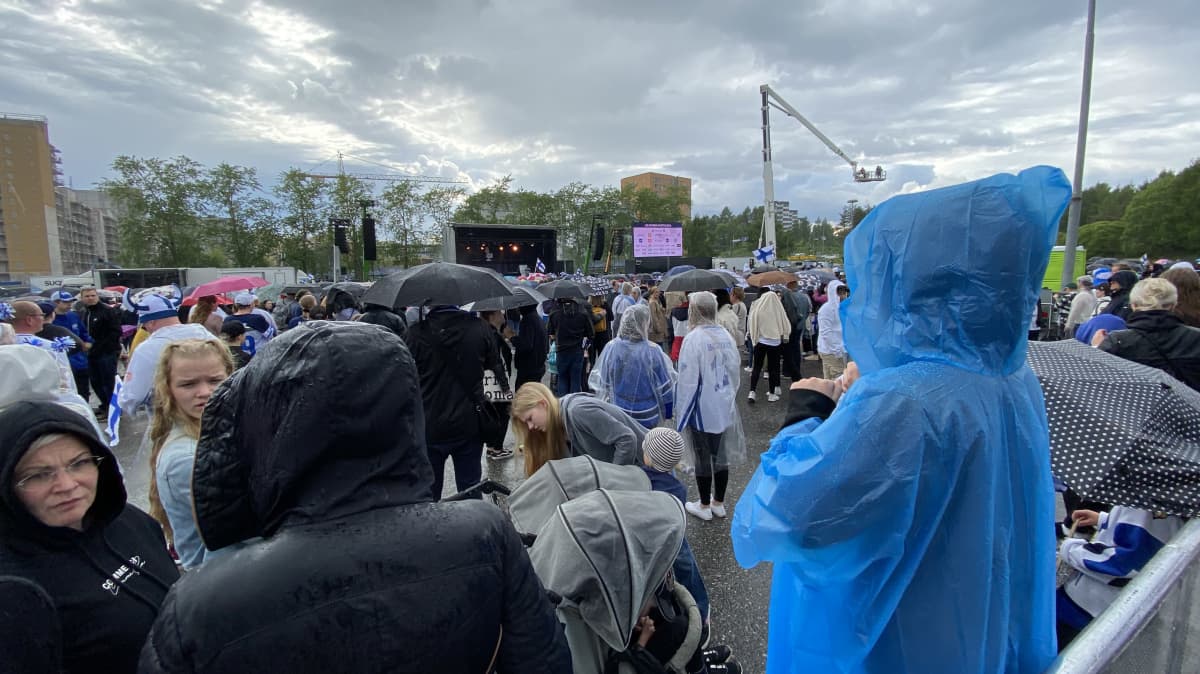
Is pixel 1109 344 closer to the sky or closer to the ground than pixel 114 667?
closer to the sky

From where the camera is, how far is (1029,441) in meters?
1.30

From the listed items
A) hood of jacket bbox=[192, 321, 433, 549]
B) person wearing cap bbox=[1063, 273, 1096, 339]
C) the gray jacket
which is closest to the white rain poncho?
the gray jacket

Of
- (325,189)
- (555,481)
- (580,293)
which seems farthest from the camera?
(325,189)

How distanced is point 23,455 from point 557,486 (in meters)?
1.57


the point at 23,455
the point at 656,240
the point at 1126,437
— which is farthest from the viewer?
the point at 656,240

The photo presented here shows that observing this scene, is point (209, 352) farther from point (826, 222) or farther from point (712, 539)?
point (826, 222)

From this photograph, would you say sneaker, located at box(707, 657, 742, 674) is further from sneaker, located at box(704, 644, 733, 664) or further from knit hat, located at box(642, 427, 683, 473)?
knit hat, located at box(642, 427, 683, 473)

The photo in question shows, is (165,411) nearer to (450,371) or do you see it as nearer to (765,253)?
(450,371)

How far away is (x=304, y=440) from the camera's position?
2.82 ft

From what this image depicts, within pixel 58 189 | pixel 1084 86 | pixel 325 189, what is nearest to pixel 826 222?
pixel 325 189

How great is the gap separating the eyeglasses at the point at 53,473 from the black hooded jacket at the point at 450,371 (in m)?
2.29

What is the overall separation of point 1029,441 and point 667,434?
173cm

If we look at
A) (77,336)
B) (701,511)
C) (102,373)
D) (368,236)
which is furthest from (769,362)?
(368,236)

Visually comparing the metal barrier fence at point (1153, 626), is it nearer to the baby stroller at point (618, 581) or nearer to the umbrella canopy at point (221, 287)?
the baby stroller at point (618, 581)
